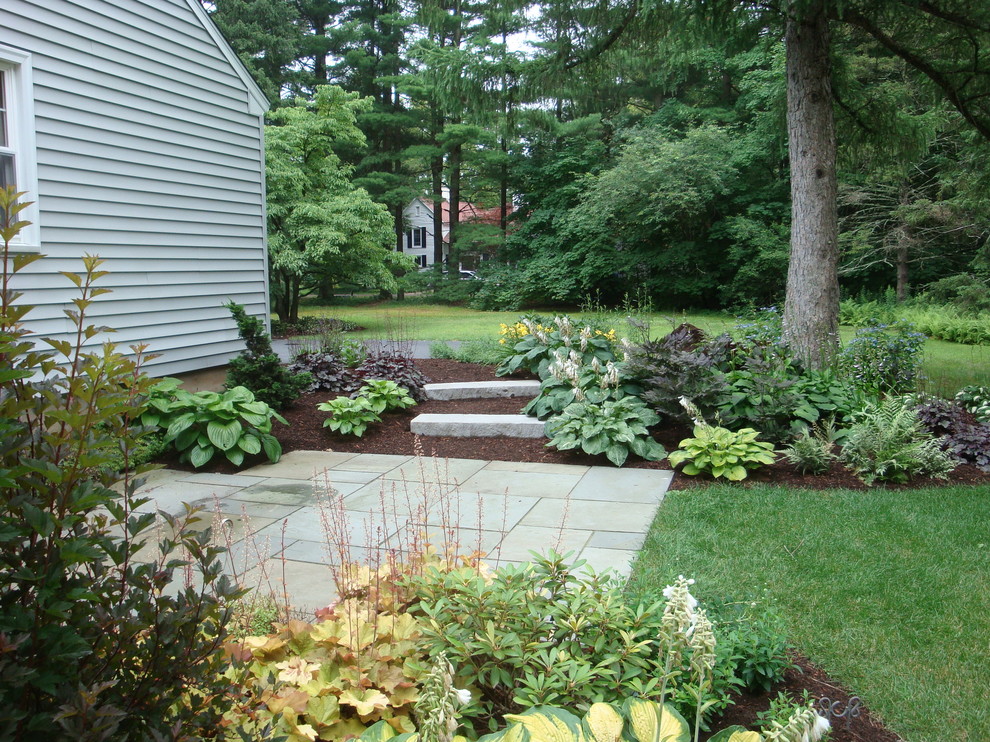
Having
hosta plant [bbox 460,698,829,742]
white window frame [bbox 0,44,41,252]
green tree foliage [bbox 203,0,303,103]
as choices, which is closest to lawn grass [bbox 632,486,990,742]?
hosta plant [bbox 460,698,829,742]

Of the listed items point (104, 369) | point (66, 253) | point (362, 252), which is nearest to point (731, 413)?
point (104, 369)

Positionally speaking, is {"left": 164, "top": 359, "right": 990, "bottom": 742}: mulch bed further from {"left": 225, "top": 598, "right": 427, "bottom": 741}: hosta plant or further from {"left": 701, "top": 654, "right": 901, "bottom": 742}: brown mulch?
{"left": 225, "top": 598, "right": 427, "bottom": 741}: hosta plant

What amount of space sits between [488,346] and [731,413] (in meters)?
5.25

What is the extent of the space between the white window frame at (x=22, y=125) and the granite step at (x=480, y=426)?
132 inches

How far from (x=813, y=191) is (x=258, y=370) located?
5570 mm

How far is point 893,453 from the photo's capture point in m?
4.86

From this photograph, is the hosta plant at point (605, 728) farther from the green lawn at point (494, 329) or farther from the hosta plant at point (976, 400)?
the hosta plant at point (976, 400)

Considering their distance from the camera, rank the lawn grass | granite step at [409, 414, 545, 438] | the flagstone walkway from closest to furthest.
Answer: the lawn grass → the flagstone walkway → granite step at [409, 414, 545, 438]

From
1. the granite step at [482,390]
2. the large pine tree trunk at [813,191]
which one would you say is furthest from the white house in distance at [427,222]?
the large pine tree trunk at [813,191]

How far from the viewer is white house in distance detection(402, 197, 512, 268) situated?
28672mm

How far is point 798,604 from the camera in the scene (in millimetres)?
3002

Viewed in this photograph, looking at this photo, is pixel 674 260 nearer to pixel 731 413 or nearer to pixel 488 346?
pixel 488 346

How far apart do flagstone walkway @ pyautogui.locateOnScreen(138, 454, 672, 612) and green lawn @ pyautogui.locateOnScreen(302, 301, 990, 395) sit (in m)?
2.51

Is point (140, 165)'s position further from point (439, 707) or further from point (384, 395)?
point (439, 707)
